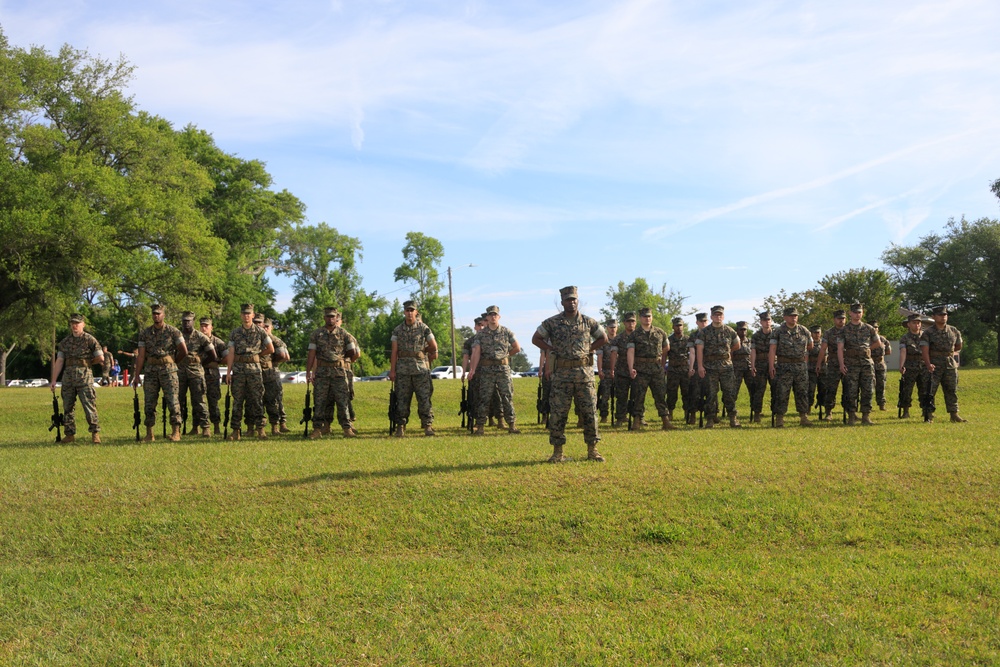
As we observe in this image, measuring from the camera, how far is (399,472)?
1030 cm

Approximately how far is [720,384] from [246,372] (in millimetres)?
9130

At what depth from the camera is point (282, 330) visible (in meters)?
64.9

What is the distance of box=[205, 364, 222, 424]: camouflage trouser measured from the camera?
→ 16.3 metres

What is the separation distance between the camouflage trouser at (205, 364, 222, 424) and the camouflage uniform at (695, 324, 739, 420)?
9.47 metres

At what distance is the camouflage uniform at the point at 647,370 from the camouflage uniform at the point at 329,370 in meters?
5.46

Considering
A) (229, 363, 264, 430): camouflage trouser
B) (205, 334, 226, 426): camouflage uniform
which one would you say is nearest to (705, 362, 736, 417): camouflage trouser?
(229, 363, 264, 430): camouflage trouser

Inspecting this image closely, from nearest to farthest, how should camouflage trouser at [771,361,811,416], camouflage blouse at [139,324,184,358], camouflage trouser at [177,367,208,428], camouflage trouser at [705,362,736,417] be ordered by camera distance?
camouflage blouse at [139,324,184,358] < camouflage trouser at [177,367,208,428] < camouflage trouser at [771,361,811,416] < camouflage trouser at [705,362,736,417]

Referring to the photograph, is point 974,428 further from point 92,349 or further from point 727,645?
point 92,349

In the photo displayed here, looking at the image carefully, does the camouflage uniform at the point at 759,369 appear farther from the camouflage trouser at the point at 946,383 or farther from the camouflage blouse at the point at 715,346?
the camouflage trouser at the point at 946,383

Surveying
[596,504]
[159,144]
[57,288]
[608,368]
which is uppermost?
[159,144]

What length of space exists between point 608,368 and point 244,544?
11.8 metres

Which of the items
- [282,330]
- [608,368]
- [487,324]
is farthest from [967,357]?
[487,324]

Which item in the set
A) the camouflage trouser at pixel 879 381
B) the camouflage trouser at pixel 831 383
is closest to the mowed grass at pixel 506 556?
the camouflage trouser at pixel 831 383

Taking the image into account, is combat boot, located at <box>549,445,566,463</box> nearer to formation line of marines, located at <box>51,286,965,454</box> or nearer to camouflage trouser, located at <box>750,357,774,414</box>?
formation line of marines, located at <box>51,286,965,454</box>
